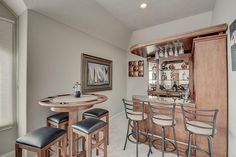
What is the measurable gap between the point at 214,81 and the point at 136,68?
3.23 metres

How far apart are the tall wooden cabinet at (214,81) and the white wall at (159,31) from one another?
167 cm

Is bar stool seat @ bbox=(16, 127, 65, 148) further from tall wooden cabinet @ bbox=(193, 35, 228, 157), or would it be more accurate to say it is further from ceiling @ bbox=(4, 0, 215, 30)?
tall wooden cabinet @ bbox=(193, 35, 228, 157)

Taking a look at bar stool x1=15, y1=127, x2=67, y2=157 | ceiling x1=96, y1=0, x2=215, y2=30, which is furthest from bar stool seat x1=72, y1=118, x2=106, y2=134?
ceiling x1=96, y1=0, x2=215, y2=30

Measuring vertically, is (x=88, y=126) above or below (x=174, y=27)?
below

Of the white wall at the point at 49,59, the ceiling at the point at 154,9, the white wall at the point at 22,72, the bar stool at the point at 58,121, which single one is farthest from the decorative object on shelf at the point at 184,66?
the white wall at the point at 22,72

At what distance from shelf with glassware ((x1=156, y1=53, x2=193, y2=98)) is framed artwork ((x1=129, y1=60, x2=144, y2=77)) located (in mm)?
840

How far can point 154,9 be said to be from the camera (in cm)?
300

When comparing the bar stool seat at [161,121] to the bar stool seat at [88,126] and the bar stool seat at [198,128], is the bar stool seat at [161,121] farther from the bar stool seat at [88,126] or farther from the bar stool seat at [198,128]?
the bar stool seat at [88,126]

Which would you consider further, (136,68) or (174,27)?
(136,68)

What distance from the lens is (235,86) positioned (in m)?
1.52

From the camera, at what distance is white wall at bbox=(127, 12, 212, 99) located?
3.26 metres

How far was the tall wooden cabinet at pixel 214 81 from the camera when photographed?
6.15 feet

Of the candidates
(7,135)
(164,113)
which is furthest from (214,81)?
(7,135)

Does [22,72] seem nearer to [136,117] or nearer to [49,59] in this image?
[49,59]
